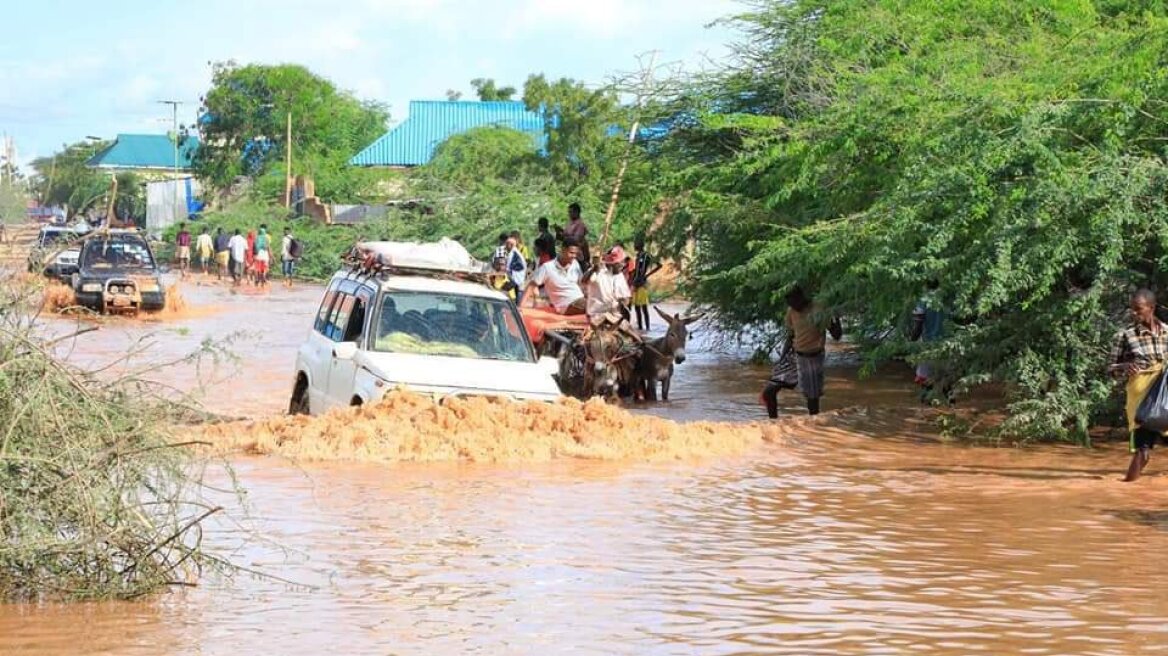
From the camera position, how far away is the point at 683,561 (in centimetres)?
942

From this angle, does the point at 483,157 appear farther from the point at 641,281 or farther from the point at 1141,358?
the point at 1141,358

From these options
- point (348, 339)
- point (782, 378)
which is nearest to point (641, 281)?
point (782, 378)

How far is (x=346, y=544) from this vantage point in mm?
9672

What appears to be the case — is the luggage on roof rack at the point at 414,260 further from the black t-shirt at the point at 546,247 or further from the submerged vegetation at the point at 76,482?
the submerged vegetation at the point at 76,482

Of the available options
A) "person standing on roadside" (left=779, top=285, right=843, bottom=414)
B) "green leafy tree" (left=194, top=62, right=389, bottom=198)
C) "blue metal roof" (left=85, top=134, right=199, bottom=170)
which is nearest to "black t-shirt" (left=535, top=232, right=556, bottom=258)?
"person standing on roadside" (left=779, top=285, right=843, bottom=414)

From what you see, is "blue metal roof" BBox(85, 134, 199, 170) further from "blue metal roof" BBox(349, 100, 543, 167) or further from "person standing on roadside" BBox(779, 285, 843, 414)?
"person standing on roadside" BBox(779, 285, 843, 414)

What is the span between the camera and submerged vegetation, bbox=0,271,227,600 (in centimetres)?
768

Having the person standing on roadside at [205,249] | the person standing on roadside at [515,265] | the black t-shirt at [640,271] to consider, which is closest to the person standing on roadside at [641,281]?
the black t-shirt at [640,271]

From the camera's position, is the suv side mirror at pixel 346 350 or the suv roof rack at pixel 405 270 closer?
the suv side mirror at pixel 346 350

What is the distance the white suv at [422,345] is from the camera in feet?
43.0

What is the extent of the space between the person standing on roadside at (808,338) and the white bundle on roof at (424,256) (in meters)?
3.16

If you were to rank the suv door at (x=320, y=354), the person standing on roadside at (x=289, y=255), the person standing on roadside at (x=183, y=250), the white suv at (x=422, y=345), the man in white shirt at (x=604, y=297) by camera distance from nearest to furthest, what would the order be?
the white suv at (x=422, y=345) → the suv door at (x=320, y=354) → the man in white shirt at (x=604, y=297) → the person standing on roadside at (x=289, y=255) → the person standing on roadside at (x=183, y=250)

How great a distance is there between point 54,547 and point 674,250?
14.9 metres

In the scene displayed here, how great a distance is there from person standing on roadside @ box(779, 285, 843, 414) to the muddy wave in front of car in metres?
3.05
